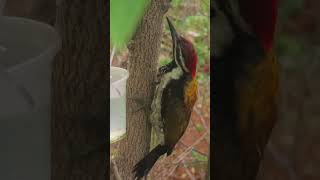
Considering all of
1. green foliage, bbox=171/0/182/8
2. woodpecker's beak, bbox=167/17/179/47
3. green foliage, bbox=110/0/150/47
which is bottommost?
woodpecker's beak, bbox=167/17/179/47

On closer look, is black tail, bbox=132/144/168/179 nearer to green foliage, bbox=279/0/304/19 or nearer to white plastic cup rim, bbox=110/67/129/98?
white plastic cup rim, bbox=110/67/129/98

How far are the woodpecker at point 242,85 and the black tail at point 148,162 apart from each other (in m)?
0.13

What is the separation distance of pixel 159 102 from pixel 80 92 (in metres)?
0.18

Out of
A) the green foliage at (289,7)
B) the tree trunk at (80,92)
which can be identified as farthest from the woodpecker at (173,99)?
the green foliage at (289,7)

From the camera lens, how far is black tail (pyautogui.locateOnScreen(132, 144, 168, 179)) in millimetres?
1336

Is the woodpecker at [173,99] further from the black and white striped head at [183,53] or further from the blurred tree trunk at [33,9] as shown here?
the blurred tree trunk at [33,9]

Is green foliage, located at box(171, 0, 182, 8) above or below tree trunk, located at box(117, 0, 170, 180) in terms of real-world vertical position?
above

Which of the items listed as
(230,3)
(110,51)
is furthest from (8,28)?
(230,3)

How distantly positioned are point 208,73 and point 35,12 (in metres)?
0.40

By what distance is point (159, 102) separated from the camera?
1.33 meters

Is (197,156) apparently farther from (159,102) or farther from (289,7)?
(289,7)

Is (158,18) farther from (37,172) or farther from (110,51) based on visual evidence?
(37,172)

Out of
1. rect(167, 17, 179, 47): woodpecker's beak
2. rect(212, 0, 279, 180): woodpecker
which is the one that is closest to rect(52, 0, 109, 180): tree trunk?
rect(167, 17, 179, 47): woodpecker's beak

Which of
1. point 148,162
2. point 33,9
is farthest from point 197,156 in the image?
point 33,9
